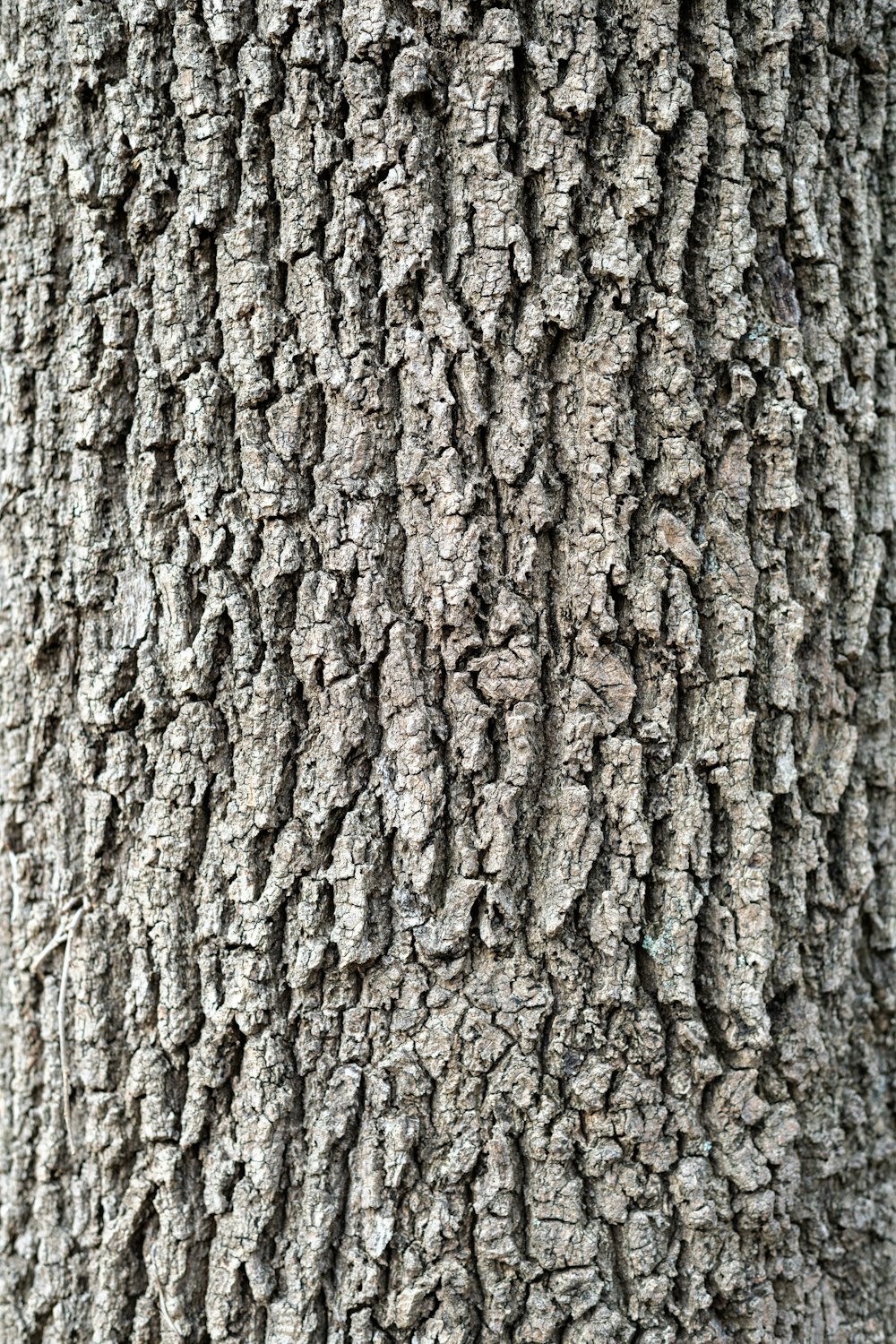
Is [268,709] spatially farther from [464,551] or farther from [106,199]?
[106,199]

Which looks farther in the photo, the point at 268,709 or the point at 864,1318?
the point at 864,1318

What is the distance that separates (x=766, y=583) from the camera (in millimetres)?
1534

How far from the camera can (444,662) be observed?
143cm

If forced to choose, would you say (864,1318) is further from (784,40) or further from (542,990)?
(784,40)

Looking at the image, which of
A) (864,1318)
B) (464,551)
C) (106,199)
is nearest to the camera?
(464,551)

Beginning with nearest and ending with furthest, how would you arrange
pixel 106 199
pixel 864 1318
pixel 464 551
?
pixel 464 551 → pixel 106 199 → pixel 864 1318

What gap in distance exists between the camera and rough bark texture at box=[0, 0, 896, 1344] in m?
1.41

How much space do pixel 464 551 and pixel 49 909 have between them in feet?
2.89

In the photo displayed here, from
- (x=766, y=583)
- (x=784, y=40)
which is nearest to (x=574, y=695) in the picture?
(x=766, y=583)

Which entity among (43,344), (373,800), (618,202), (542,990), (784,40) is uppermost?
(784,40)

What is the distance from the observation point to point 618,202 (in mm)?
1412

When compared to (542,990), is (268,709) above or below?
above

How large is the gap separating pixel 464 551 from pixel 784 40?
2.93 feet

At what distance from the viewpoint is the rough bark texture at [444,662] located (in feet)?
4.62
